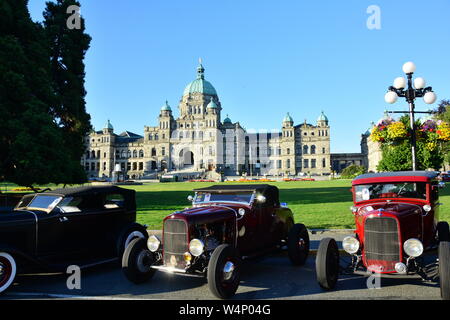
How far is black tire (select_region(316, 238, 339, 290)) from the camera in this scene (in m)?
5.88

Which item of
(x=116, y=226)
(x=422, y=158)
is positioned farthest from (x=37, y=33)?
(x=422, y=158)

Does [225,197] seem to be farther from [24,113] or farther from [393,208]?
[24,113]

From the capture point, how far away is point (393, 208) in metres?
6.32

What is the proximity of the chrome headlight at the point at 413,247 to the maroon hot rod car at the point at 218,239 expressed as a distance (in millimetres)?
2620

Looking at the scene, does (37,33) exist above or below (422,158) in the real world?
above

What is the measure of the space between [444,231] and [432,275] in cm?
198

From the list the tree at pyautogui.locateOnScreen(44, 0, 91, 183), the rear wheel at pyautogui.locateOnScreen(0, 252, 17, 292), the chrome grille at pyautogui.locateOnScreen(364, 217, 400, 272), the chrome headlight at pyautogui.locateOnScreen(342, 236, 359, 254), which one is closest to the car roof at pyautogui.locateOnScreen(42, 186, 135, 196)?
the rear wheel at pyautogui.locateOnScreen(0, 252, 17, 292)

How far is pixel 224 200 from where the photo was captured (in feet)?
24.7

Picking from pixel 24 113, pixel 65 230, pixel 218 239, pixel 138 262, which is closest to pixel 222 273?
pixel 218 239

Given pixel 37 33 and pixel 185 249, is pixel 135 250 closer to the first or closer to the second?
pixel 185 249

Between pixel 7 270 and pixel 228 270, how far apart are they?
4043 millimetres

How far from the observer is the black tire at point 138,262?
258 inches

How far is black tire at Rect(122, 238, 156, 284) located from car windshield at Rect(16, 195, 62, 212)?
2.15 m
